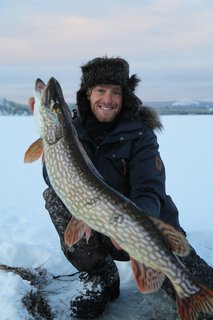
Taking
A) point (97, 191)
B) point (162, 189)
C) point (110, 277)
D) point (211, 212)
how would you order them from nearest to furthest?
point (97, 191)
point (162, 189)
point (110, 277)
point (211, 212)

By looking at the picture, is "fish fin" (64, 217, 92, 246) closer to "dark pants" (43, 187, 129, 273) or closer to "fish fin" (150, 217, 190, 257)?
"fish fin" (150, 217, 190, 257)

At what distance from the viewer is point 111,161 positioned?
11.4 ft

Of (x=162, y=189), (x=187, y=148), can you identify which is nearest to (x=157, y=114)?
(x=162, y=189)

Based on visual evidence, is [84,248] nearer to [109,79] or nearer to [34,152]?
[34,152]

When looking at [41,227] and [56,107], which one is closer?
[56,107]

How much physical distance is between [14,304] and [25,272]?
2.40 ft

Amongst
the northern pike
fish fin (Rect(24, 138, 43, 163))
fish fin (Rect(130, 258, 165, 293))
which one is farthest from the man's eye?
fish fin (Rect(130, 258, 165, 293))

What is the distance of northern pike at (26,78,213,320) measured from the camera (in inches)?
96.2

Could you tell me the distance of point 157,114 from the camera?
3730mm

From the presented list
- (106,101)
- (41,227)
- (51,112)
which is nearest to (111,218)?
(51,112)

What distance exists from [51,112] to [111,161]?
2.96ft

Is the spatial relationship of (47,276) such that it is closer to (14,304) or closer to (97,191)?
(14,304)

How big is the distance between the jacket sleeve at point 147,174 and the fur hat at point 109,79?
23 cm

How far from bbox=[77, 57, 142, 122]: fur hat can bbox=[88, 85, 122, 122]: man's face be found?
46 millimetres
